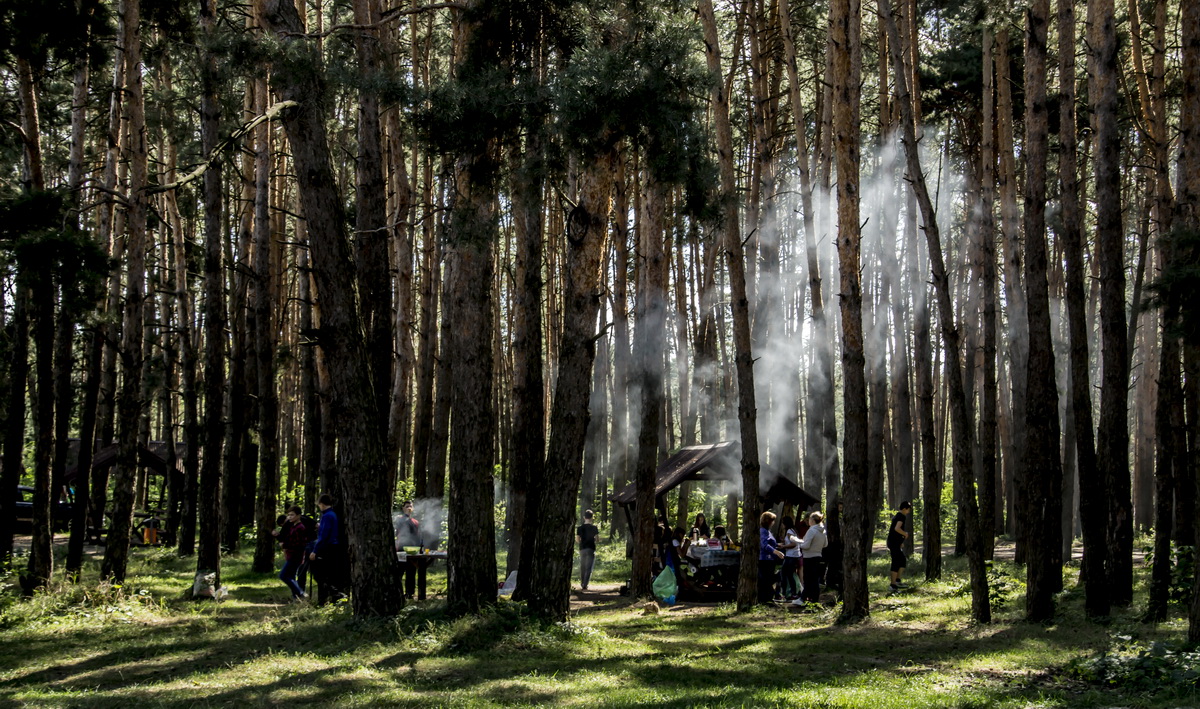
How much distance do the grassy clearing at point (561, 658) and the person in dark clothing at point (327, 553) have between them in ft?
1.76

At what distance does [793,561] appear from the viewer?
16.3 meters

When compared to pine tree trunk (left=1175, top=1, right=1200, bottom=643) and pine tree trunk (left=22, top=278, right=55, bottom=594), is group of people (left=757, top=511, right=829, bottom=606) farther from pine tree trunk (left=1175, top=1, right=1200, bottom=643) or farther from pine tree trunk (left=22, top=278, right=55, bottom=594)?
pine tree trunk (left=22, top=278, right=55, bottom=594)

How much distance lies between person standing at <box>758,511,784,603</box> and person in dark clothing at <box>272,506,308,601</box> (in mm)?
7099

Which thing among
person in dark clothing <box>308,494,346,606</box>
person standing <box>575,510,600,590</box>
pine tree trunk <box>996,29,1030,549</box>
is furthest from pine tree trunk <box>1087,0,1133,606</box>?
person in dark clothing <box>308,494,346,606</box>

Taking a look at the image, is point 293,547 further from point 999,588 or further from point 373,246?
point 999,588

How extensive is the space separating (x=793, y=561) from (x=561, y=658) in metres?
7.61

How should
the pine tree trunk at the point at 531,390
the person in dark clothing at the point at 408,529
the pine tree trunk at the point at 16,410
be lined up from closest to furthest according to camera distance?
the pine tree trunk at the point at 531,390
the pine tree trunk at the point at 16,410
the person in dark clothing at the point at 408,529

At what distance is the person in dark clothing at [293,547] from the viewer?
1404 cm

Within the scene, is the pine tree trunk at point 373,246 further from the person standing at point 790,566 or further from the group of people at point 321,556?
the person standing at point 790,566

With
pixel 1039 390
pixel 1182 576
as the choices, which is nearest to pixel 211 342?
pixel 1039 390

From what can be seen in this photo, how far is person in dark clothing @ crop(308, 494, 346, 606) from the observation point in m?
13.3

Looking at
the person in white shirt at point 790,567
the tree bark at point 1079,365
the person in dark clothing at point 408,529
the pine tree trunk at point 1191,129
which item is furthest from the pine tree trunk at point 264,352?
the pine tree trunk at point 1191,129

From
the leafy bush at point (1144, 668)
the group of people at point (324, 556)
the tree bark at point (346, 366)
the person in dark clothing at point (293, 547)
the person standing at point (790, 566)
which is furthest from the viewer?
the person standing at point (790, 566)

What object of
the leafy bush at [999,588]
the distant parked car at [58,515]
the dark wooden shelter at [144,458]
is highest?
the dark wooden shelter at [144,458]
